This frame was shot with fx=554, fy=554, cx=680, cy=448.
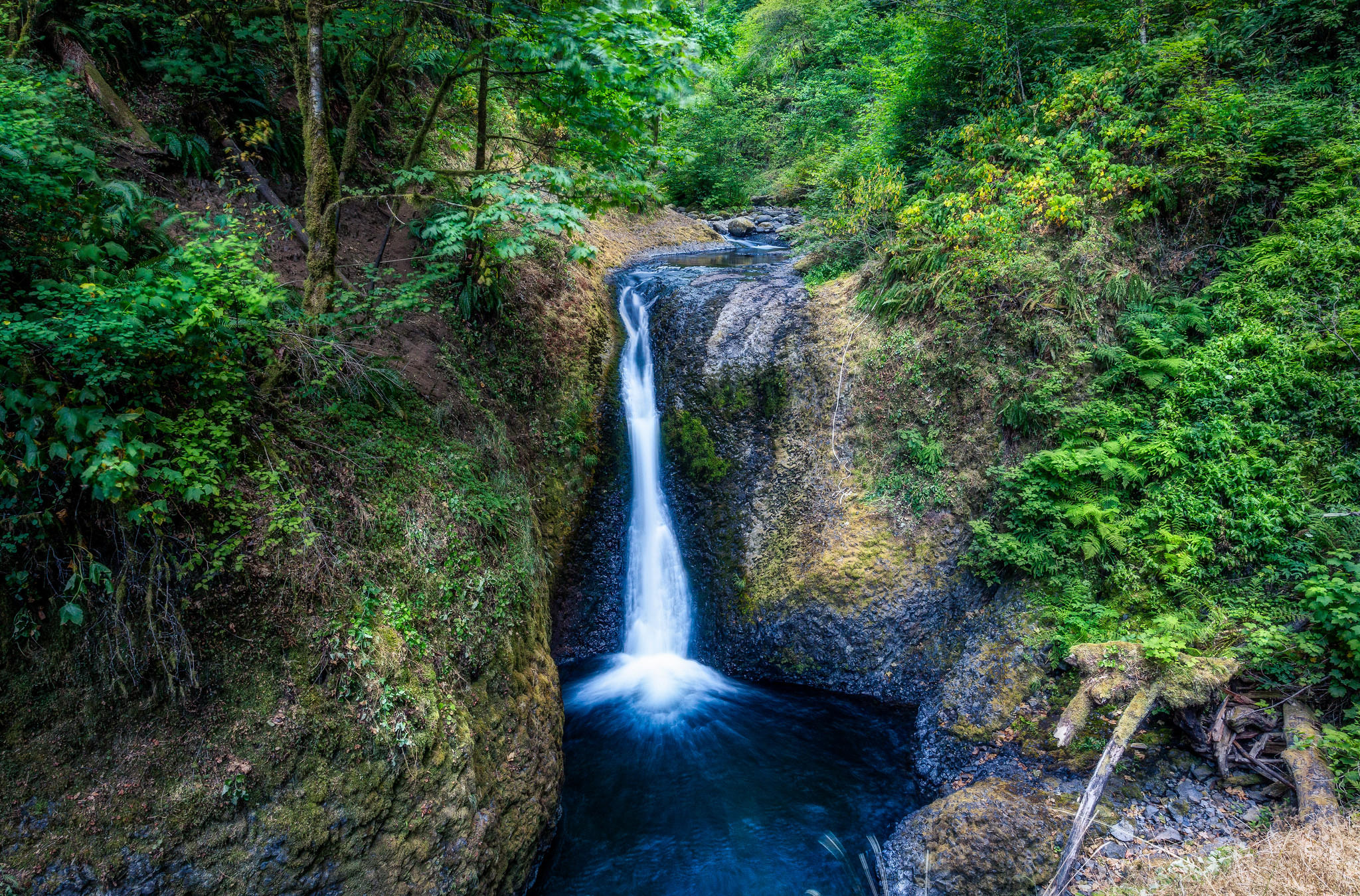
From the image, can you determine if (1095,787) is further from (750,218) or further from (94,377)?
(750,218)

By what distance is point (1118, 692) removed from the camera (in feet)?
17.2

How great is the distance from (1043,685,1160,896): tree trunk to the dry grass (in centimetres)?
37

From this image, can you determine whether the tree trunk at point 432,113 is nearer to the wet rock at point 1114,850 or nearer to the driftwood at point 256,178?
the driftwood at point 256,178

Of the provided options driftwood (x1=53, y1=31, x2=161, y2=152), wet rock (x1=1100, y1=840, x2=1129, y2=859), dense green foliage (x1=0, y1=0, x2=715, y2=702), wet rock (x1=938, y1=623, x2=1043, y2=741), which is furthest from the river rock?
driftwood (x1=53, y1=31, x2=161, y2=152)

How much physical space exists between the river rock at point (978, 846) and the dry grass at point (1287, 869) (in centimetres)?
67

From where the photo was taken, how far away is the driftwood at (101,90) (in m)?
5.14

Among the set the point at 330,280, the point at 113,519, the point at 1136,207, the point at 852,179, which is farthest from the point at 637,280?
the point at 113,519

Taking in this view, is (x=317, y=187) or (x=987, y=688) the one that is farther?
(x=987, y=688)

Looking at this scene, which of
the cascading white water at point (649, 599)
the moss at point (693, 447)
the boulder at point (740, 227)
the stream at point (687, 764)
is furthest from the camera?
the boulder at point (740, 227)

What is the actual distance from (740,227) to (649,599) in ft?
49.2

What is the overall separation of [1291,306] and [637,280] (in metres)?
9.47

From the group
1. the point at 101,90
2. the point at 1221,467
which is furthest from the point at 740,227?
the point at 101,90

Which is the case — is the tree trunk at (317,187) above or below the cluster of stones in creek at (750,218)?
below

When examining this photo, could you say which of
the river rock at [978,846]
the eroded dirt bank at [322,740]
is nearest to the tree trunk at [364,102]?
the eroded dirt bank at [322,740]
